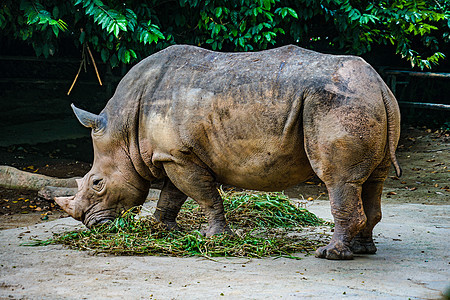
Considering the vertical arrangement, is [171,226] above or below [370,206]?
below

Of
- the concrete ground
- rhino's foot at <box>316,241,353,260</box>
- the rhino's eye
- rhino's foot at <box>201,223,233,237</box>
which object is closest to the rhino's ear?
the rhino's eye

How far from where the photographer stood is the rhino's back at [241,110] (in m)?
4.66

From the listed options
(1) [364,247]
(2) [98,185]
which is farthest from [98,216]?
(1) [364,247]

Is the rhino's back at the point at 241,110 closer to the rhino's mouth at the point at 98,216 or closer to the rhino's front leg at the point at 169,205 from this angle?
the rhino's front leg at the point at 169,205

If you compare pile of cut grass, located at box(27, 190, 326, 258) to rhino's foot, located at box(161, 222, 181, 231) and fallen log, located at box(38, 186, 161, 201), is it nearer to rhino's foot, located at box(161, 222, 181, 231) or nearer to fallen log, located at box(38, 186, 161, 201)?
rhino's foot, located at box(161, 222, 181, 231)

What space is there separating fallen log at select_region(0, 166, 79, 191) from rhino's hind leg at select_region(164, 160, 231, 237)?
3433 mm

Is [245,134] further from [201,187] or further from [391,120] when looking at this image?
[391,120]

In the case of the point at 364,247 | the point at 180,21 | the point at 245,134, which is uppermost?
the point at 180,21

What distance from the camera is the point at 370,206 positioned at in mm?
4871

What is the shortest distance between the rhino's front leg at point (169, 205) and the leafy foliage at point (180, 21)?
94.4 inches

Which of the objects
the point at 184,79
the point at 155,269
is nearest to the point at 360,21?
the point at 184,79

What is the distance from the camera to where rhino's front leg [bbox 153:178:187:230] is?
579 cm

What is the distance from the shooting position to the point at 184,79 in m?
5.28

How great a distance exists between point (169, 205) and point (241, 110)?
4.84 ft
